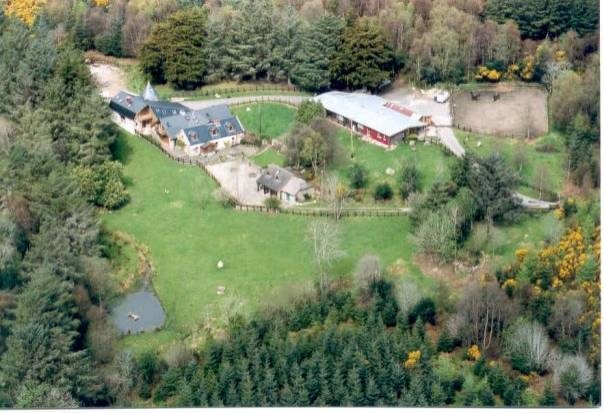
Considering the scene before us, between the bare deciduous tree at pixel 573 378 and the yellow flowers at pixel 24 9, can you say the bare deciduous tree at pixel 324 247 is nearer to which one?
the bare deciduous tree at pixel 573 378

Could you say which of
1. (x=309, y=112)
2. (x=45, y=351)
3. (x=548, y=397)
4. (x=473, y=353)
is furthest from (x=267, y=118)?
(x=548, y=397)

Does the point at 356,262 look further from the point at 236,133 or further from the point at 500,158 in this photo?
the point at 236,133

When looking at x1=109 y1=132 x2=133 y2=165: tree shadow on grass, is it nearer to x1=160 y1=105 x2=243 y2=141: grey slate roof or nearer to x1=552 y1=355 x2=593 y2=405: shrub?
x1=160 y1=105 x2=243 y2=141: grey slate roof

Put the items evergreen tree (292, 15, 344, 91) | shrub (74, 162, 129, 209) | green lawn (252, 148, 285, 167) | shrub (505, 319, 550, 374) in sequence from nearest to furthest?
shrub (505, 319, 550, 374) < shrub (74, 162, 129, 209) < green lawn (252, 148, 285, 167) < evergreen tree (292, 15, 344, 91)

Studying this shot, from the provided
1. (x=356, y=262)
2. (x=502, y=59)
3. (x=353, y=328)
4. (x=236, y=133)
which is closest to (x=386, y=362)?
(x=353, y=328)

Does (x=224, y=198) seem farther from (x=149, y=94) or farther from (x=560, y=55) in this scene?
(x=560, y=55)

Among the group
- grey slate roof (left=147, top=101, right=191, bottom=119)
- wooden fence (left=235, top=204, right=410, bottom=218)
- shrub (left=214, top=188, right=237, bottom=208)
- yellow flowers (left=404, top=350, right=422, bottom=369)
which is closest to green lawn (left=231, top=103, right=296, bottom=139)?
grey slate roof (left=147, top=101, right=191, bottom=119)
